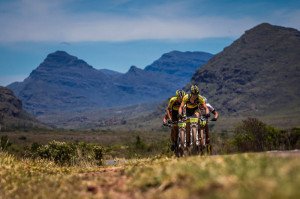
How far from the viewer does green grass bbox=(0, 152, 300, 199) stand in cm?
604

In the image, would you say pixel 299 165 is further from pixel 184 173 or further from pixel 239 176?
pixel 184 173

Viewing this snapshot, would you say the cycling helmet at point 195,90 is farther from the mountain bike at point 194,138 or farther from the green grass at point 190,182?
the green grass at point 190,182

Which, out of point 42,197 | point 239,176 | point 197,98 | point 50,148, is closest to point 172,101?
point 197,98

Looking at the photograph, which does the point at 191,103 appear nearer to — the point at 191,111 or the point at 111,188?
the point at 191,111

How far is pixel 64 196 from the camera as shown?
9.09 meters

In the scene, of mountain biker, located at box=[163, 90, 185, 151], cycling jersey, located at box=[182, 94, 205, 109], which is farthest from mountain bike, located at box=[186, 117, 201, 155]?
mountain biker, located at box=[163, 90, 185, 151]

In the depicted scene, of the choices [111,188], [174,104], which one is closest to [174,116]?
[174,104]

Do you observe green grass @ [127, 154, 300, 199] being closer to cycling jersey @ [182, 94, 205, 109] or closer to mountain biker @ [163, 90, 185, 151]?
cycling jersey @ [182, 94, 205, 109]

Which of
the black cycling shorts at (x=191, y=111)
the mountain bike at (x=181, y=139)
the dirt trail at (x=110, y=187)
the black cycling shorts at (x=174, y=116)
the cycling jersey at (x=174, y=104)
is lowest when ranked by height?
the dirt trail at (x=110, y=187)

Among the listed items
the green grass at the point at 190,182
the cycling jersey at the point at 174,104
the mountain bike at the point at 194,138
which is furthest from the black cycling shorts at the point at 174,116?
the green grass at the point at 190,182

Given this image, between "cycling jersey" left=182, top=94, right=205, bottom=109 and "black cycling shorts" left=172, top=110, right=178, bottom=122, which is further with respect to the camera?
"black cycling shorts" left=172, top=110, right=178, bottom=122

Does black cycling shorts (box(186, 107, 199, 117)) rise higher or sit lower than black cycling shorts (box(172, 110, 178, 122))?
higher

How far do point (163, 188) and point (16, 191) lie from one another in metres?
3.80

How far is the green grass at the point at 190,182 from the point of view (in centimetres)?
604
